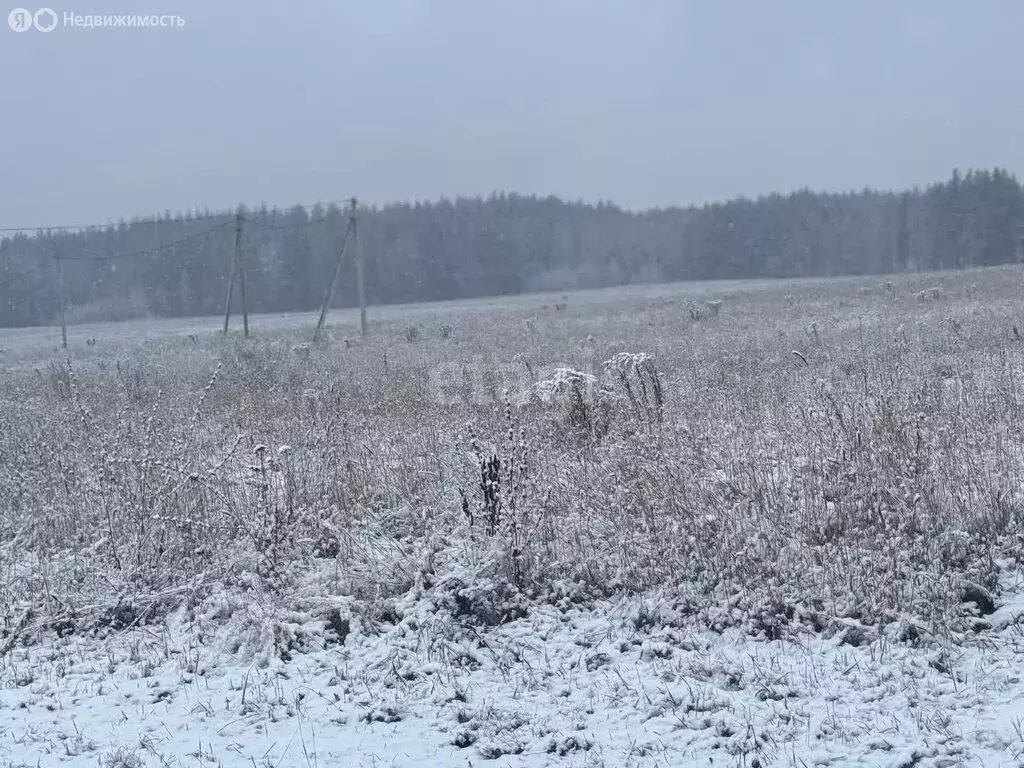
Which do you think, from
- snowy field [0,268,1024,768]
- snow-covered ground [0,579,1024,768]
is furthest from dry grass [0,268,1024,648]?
snow-covered ground [0,579,1024,768]

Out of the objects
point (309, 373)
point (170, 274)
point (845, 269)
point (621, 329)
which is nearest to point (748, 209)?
point (845, 269)

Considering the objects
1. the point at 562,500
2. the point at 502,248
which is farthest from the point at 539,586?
the point at 502,248

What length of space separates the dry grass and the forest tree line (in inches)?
2306

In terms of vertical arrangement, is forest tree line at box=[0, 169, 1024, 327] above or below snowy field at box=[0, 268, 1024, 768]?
above

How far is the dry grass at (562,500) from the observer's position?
4625 millimetres

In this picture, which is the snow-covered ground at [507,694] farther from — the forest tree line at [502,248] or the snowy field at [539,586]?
the forest tree line at [502,248]

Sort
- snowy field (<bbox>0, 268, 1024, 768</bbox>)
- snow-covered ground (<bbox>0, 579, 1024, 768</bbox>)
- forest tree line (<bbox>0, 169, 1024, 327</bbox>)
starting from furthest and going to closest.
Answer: forest tree line (<bbox>0, 169, 1024, 327</bbox>) < snowy field (<bbox>0, 268, 1024, 768</bbox>) < snow-covered ground (<bbox>0, 579, 1024, 768</bbox>)

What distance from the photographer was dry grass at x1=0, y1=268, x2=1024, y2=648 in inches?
182

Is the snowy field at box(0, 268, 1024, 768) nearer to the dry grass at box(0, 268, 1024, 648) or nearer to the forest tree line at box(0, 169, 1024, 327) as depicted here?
the dry grass at box(0, 268, 1024, 648)

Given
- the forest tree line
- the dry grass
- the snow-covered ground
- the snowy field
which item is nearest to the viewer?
the snow-covered ground

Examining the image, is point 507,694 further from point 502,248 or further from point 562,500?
point 502,248

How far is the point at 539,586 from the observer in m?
4.84

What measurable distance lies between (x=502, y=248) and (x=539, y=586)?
262 ft

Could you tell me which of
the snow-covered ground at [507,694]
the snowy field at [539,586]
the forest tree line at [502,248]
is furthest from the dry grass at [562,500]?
the forest tree line at [502,248]
